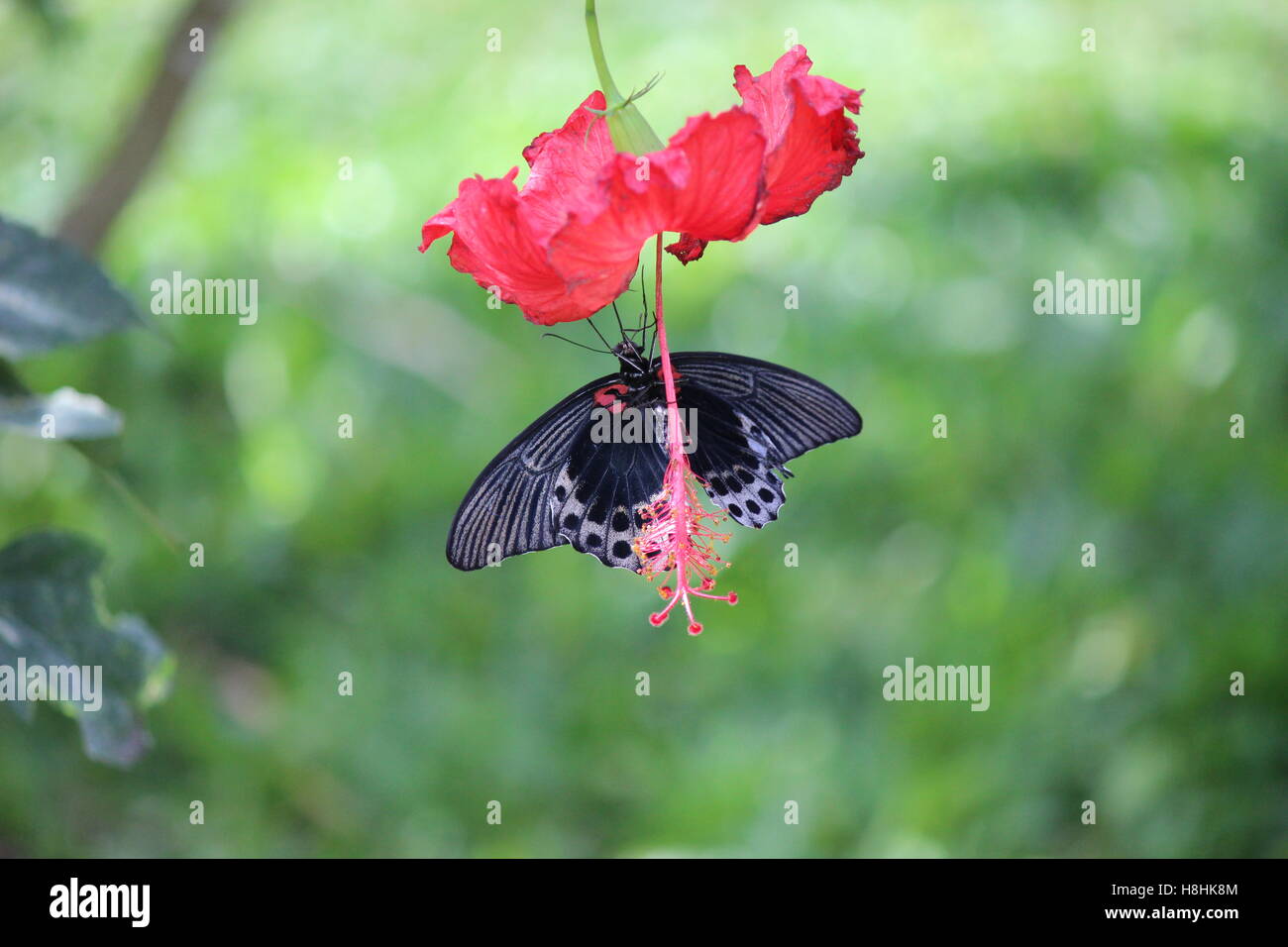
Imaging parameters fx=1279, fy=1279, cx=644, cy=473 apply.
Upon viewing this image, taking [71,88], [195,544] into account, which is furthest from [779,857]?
[71,88]

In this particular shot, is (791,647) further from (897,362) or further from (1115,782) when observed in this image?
Result: (897,362)

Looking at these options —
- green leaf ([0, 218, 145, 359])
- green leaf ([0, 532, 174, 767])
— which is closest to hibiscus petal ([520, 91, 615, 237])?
green leaf ([0, 218, 145, 359])

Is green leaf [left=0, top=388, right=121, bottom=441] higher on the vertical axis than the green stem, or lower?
lower

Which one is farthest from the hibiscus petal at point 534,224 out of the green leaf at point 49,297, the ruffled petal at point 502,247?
the green leaf at point 49,297

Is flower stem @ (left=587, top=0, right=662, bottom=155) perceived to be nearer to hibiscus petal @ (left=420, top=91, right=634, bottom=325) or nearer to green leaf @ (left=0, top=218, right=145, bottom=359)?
hibiscus petal @ (left=420, top=91, right=634, bottom=325)

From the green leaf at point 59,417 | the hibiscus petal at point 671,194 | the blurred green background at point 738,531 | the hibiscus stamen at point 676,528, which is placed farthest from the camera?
the blurred green background at point 738,531

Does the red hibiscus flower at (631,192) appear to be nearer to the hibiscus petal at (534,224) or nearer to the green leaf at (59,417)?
the hibiscus petal at (534,224)

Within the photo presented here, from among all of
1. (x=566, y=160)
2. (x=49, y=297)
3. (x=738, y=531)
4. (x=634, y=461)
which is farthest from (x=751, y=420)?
(x=738, y=531)
